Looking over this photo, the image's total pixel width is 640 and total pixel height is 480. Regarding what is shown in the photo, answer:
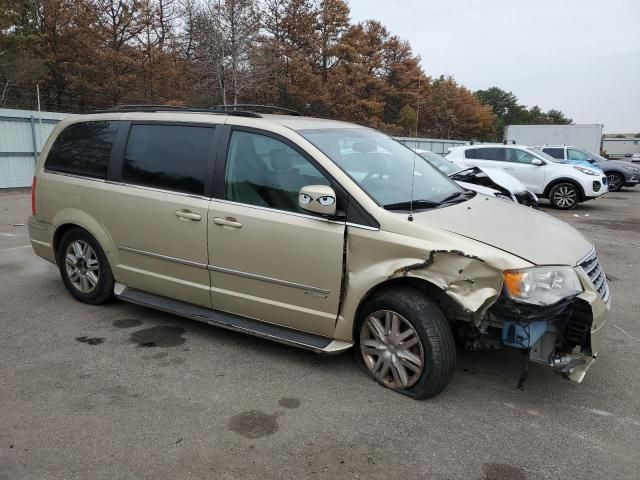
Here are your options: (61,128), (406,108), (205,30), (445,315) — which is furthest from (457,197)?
(406,108)

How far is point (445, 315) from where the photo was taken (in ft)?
10.8

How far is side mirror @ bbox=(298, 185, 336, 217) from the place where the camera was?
333 centimetres

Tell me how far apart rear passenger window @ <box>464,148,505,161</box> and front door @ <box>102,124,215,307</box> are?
11760mm

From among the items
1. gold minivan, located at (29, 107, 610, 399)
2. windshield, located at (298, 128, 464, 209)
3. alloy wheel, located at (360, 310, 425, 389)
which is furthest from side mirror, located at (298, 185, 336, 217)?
alloy wheel, located at (360, 310, 425, 389)

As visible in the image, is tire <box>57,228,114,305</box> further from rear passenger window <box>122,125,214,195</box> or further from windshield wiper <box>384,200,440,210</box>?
windshield wiper <box>384,200,440,210</box>

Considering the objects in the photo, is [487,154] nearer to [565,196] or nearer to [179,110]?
[565,196]

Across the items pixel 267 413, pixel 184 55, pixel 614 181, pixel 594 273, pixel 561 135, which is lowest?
pixel 267 413

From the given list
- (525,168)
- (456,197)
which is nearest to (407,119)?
(525,168)

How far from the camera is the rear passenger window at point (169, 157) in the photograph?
4043mm

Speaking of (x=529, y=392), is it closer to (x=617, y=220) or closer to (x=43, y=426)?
(x=43, y=426)

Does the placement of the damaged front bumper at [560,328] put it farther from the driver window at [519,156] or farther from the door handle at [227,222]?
the driver window at [519,156]

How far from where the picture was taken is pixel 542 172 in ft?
A: 46.5

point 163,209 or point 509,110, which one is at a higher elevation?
point 509,110

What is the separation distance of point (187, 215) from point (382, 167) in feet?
5.05
